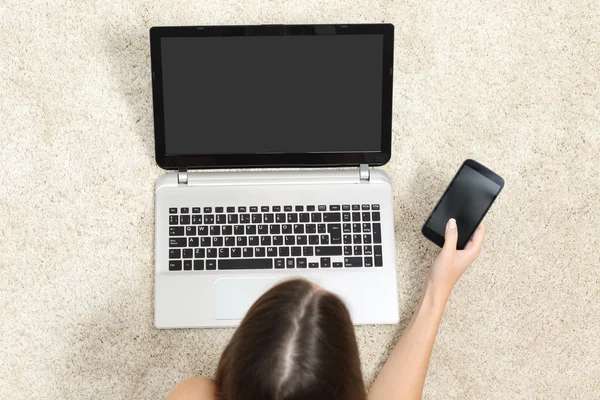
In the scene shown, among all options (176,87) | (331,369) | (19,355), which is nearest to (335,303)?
(331,369)

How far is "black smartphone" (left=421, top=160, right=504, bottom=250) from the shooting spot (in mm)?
902

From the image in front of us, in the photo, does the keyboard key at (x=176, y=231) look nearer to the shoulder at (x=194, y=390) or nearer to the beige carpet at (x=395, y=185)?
the beige carpet at (x=395, y=185)

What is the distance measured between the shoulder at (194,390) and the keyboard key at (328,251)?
0.80 ft

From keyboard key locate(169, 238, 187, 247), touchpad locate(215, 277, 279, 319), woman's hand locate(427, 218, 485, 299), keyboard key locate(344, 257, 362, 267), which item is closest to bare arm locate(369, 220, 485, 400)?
woman's hand locate(427, 218, 485, 299)

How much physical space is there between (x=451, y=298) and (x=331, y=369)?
1.12ft

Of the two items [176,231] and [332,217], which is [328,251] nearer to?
[332,217]

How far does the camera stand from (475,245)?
2.99 feet

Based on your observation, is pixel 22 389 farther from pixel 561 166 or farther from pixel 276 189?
pixel 561 166

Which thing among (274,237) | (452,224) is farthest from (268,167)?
(452,224)

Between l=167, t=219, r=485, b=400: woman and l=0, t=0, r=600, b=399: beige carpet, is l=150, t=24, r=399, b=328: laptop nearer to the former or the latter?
l=0, t=0, r=600, b=399: beige carpet

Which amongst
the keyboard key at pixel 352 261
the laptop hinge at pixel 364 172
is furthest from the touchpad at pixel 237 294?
the laptop hinge at pixel 364 172

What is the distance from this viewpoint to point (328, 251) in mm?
908

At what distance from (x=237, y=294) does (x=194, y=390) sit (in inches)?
6.0

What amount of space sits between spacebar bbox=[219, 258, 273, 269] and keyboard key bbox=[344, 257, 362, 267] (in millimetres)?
115
